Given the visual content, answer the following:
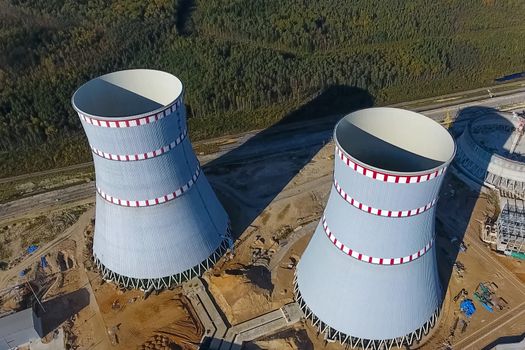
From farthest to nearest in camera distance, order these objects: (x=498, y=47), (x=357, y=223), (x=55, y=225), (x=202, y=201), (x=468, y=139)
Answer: (x=498, y=47) < (x=468, y=139) < (x=55, y=225) < (x=202, y=201) < (x=357, y=223)

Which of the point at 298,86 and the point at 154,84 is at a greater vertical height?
the point at 154,84

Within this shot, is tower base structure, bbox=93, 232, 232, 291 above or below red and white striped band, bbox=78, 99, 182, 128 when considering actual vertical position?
below

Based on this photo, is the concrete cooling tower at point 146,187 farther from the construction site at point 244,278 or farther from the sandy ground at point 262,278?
the sandy ground at point 262,278

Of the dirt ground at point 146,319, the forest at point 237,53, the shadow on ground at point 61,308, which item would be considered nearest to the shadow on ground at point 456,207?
the forest at point 237,53

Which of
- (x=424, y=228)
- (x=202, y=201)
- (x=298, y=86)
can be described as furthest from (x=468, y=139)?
(x=202, y=201)

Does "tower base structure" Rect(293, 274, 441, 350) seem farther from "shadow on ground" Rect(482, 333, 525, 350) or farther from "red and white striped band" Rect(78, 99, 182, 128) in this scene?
"red and white striped band" Rect(78, 99, 182, 128)

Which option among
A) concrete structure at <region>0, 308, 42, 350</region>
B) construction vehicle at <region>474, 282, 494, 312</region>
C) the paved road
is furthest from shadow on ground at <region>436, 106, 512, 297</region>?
the paved road

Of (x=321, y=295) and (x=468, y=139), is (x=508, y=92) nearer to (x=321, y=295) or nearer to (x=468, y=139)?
(x=468, y=139)
